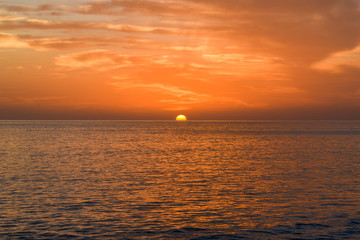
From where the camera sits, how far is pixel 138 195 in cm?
3009

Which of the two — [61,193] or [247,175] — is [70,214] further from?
[247,175]

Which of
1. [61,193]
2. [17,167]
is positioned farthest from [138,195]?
[17,167]

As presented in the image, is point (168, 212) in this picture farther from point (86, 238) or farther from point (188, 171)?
point (188, 171)

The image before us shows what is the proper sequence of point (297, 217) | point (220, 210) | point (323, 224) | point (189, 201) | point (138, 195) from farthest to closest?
point (138, 195) < point (189, 201) < point (220, 210) < point (297, 217) < point (323, 224)

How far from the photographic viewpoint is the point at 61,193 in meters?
30.6

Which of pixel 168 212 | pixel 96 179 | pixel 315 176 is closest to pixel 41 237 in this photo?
pixel 168 212

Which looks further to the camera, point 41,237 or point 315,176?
point 315,176

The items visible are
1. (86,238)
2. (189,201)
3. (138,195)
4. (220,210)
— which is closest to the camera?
(86,238)

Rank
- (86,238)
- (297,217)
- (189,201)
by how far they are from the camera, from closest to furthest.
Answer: (86,238), (297,217), (189,201)

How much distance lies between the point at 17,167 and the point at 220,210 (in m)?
→ 34.4

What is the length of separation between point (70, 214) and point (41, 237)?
455 cm

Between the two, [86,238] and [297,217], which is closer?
[86,238]

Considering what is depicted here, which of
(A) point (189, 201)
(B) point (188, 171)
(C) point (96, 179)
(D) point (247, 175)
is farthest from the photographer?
(B) point (188, 171)

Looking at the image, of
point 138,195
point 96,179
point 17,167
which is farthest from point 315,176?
point 17,167
